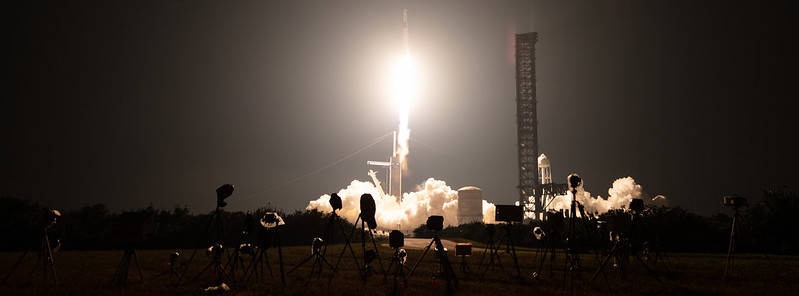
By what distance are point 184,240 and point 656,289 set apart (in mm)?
55485

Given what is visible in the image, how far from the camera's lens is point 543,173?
104562mm

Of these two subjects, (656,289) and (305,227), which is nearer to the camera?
(656,289)

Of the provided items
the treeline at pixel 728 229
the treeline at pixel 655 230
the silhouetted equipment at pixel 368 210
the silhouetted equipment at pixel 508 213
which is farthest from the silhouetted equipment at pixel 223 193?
the treeline at pixel 728 229

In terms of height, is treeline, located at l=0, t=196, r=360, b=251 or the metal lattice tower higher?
the metal lattice tower

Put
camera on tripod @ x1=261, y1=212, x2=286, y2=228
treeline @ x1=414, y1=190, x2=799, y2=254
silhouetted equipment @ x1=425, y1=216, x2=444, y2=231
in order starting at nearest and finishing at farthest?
camera on tripod @ x1=261, y1=212, x2=286, y2=228 → silhouetted equipment @ x1=425, y1=216, x2=444, y2=231 → treeline @ x1=414, y1=190, x2=799, y2=254

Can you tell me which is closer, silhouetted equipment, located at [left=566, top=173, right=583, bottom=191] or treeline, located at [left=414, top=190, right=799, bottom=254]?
silhouetted equipment, located at [left=566, top=173, right=583, bottom=191]

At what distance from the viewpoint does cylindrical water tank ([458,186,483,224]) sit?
111m

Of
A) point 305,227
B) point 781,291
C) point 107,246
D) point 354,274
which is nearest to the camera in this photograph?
point 781,291

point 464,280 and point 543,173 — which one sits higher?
point 543,173

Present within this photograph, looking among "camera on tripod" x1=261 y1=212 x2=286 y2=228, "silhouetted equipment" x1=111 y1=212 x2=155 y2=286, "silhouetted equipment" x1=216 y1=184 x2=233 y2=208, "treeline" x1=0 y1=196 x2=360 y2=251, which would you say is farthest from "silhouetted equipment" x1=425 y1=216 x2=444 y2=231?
"treeline" x1=0 y1=196 x2=360 y2=251

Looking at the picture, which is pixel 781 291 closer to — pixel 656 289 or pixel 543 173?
pixel 656 289

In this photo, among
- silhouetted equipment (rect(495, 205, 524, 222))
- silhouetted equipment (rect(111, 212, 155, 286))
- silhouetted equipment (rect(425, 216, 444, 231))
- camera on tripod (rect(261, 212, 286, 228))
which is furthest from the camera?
silhouetted equipment (rect(495, 205, 524, 222))

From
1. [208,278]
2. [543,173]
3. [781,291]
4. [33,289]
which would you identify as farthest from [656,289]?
[543,173]

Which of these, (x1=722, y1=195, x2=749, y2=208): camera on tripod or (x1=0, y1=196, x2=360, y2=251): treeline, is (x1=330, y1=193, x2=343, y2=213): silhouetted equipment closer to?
(x1=722, y1=195, x2=749, y2=208): camera on tripod
